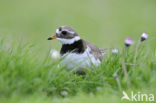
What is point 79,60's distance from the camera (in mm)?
7473

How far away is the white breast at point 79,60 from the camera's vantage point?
7228 millimetres

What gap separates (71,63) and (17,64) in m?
1.29

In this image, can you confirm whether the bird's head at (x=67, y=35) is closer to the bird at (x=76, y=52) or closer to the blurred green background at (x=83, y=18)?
the bird at (x=76, y=52)

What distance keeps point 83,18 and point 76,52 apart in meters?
11.8

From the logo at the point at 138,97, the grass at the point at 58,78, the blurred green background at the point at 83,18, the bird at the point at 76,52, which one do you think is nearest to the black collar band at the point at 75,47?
the bird at the point at 76,52

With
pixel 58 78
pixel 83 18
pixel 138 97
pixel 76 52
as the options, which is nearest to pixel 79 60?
pixel 76 52

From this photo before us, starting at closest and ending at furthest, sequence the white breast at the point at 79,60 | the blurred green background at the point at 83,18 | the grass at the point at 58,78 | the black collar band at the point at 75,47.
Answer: the grass at the point at 58,78 → the white breast at the point at 79,60 → the black collar band at the point at 75,47 → the blurred green background at the point at 83,18

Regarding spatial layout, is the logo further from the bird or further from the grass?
the bird

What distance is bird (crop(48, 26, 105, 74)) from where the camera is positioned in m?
7.36

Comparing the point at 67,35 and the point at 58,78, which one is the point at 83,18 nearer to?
A: the point at 67,35

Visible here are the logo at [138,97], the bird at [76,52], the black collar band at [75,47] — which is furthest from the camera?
the black collar band at [75,47]

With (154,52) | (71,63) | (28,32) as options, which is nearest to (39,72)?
(71,63)

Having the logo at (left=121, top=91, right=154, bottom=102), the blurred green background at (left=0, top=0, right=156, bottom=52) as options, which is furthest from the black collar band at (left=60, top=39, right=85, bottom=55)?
the blurred green background at (left=0, top=0, right=156, bottom=52)

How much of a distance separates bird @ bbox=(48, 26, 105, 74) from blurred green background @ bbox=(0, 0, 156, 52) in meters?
8.43
